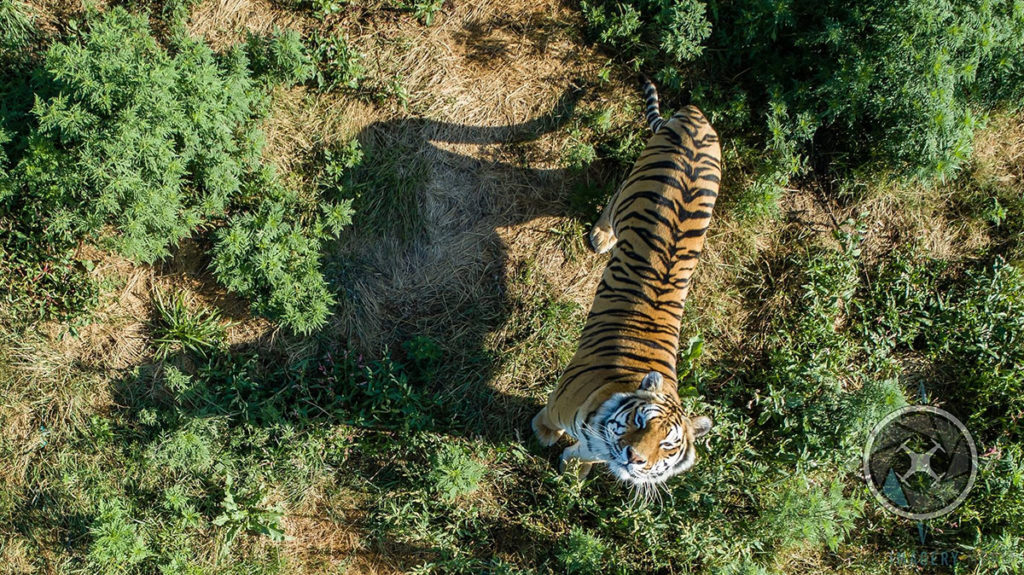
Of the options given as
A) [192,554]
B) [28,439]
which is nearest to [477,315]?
[192,554]

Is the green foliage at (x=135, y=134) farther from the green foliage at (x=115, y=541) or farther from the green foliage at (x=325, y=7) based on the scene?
the green foliage at (x=115, y=541)

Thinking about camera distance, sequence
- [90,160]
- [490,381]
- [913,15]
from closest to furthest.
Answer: [90,160] → [913,15] → [490,381]

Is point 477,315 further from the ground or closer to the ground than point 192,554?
further from the ground

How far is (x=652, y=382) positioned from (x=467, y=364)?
5.78ft

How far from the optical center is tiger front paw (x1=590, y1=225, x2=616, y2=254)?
5.03 metres

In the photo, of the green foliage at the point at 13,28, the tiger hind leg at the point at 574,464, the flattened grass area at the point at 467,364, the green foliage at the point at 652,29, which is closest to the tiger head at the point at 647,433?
the tiger hind leg at the point at 574,464

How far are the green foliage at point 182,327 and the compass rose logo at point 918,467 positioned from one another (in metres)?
5.12

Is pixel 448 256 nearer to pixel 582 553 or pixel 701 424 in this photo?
pixel 701 424

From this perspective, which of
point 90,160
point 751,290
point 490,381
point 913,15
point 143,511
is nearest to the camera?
point 90,160

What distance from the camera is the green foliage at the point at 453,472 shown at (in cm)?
450

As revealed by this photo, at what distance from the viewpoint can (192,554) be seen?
15.3ft

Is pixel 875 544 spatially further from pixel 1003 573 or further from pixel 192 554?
pixel 192 554

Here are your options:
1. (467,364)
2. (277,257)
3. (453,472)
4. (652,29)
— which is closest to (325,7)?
(277,257)

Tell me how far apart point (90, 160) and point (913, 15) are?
5.44 metres
